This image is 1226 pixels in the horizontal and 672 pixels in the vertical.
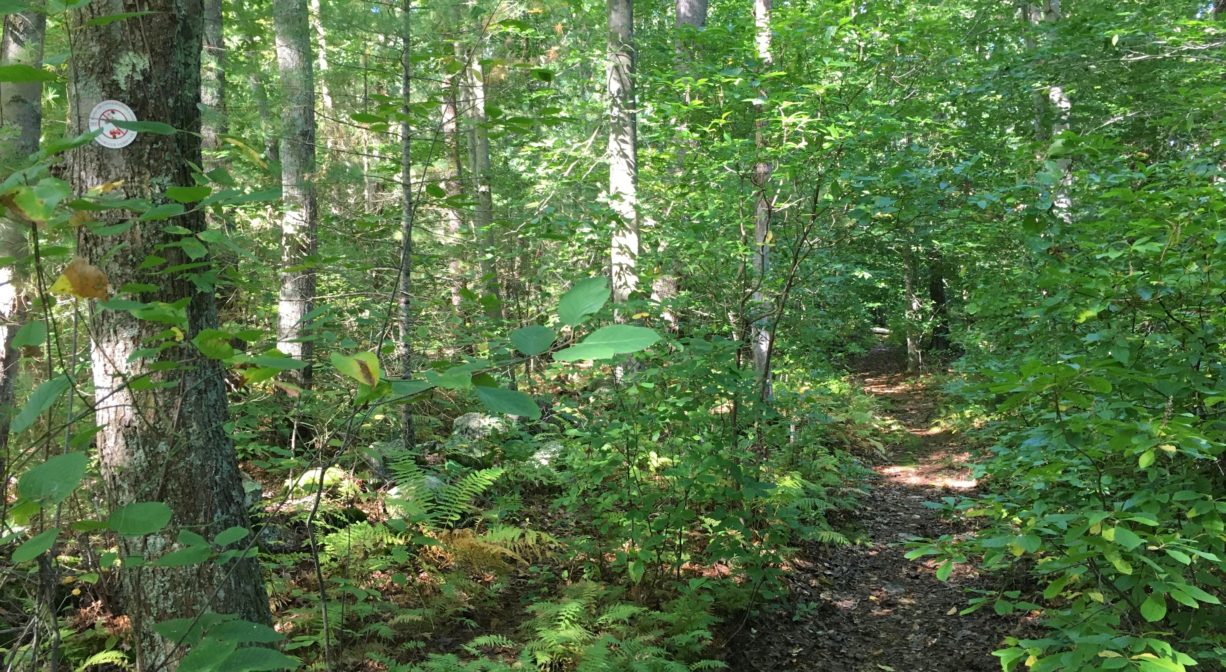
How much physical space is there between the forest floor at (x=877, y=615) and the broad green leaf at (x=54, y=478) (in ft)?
11.7

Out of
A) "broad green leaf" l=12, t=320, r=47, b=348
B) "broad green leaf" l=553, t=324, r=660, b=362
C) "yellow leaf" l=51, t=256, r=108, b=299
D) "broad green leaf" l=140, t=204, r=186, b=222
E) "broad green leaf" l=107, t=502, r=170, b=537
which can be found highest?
"broad green leaf" l=140, t=204, r=186, b=222

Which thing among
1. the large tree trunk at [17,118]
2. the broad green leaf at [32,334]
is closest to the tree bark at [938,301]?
the large tree trunk at [17,118]

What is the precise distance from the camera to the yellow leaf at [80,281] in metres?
1.31

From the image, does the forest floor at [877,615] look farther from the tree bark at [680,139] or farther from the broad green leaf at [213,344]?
the broad green leaf at [213,344]

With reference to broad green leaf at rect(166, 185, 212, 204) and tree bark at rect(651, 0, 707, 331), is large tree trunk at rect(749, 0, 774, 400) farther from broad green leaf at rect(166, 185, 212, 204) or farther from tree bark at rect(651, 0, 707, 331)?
broad green leaf at rect(166, 185, 212, 204)

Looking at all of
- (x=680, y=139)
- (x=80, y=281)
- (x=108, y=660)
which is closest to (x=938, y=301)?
(x=680, y=139)

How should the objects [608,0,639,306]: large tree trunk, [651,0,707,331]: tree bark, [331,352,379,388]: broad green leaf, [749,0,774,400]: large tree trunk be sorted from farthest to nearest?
[608,0,639,306]: large tree trunk < [651,0,707,331]: tree bark < [749,0,774,400]: large tree trunk < [331,352,379,388]: broad green leaf

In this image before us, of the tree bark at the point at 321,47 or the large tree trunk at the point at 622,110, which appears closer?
the tree bark at the point at 321,47

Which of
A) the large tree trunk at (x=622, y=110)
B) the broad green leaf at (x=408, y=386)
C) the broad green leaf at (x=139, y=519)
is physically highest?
the large tree trunk at (x=622, y=110)

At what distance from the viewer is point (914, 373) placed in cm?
1841

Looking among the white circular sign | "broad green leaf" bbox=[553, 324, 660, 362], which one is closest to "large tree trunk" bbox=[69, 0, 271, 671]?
the white circular sign

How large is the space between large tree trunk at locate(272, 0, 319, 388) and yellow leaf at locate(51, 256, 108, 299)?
540 centimetres

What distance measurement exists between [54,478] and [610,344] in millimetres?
937

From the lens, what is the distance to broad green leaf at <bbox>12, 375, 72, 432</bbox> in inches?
45.1
